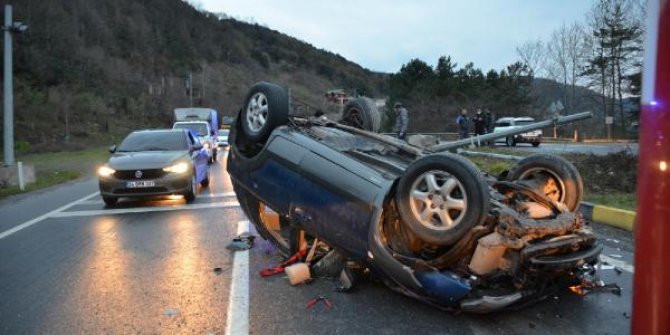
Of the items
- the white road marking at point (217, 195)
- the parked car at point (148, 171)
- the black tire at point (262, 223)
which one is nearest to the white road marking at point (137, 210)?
the parked car at point (148, 171)

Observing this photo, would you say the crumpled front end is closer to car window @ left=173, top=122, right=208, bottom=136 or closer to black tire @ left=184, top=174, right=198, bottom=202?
black tire @ left=184, top=174, right=198, bottom=202

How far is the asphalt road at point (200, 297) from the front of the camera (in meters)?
3.79

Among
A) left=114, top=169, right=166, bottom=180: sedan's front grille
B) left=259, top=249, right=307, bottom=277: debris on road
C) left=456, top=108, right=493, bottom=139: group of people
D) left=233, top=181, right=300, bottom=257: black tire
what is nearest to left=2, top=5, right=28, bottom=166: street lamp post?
left=114, top=169, right=166, bottom=180: sedan's front grille

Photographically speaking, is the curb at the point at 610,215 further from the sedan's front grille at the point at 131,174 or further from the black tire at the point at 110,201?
the black tire at the point at 110,201

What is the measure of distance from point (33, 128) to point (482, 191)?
125 ft

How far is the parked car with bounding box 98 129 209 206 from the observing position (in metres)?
9.38

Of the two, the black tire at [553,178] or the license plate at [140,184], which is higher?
the black tire at [553,178]

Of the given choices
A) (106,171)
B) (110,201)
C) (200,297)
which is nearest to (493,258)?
(200,297)

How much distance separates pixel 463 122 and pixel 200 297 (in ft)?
63.6

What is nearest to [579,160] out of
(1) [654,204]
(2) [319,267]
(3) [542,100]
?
(2) [319,267]

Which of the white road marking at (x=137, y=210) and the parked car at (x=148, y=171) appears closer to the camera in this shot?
the white road marking at (x=137, y=210)

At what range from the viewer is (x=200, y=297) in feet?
14.6

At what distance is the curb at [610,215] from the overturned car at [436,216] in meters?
3.22

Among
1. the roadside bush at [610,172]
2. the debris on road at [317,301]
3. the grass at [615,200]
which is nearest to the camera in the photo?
the debris on road at [317,301]
